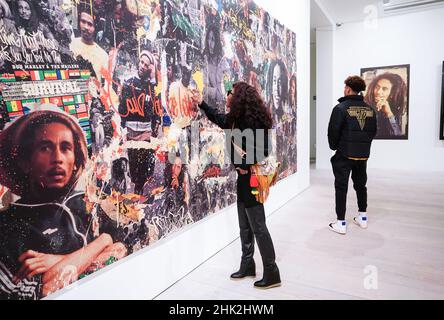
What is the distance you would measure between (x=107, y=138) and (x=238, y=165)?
854 millimetres

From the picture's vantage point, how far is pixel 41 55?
1.42 metres

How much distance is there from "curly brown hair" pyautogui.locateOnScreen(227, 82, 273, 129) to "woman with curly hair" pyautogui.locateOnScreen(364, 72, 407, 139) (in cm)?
621

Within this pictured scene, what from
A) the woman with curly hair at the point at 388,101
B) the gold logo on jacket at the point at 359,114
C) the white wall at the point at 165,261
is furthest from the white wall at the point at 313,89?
the gold logo on jacket at the point at 359,114

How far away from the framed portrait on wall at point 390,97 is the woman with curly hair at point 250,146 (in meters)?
6.25

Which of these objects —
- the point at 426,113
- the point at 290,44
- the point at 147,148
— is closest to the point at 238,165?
the point at 147,148

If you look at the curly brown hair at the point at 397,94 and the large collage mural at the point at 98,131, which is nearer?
the large collage mural at the point at 98,131

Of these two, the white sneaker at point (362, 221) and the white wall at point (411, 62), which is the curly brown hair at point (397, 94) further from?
the white sneaker at point (362, 221)

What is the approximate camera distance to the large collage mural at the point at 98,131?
1.37m

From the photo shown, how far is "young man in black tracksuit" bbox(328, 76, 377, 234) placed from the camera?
322 cm

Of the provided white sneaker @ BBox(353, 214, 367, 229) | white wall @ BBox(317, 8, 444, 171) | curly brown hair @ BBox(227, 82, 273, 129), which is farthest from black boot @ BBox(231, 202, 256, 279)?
white wall @ BBox(317, 8, 444, 171)

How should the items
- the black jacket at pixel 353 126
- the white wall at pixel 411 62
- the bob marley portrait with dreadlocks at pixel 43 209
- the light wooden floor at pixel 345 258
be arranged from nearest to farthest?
the bob marley portrait with dreadlocks at pixel 43 209
the light wooden floor at pixel 345 258
the black jacket at pixel 353 126
the white wall at pixel 411 62

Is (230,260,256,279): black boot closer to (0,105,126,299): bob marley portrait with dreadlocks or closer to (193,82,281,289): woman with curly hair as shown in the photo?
(193,82,281,289): woman with curly hair

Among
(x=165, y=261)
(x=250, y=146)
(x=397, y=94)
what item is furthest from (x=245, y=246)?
(x=397, y=94)
